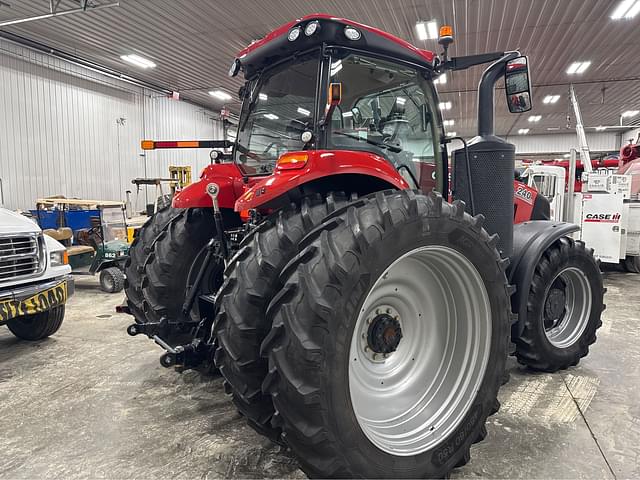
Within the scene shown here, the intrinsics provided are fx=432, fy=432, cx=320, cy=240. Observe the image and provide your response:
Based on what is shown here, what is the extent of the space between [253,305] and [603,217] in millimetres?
7458

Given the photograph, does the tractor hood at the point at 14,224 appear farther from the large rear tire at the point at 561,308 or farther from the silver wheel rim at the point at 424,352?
the large rear tire at the point at 561,308

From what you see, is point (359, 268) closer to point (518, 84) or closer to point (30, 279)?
point (518, 84)

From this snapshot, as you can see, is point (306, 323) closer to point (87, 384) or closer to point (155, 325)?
point (155, 325)

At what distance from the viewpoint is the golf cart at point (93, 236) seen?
261 inches

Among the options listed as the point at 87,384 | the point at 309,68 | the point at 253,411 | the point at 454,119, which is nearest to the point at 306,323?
the point at 253,411

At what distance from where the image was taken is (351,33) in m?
2.31

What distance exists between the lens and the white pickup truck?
3529 millimetres

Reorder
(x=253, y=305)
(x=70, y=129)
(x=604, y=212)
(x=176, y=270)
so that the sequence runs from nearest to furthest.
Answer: (x=253, y=305), (x=176, y=270), (x=604, y=212), (x=70, y=129)

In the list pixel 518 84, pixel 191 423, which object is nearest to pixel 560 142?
pixel 518 84

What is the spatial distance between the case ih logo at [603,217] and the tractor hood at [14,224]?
8.00 meters

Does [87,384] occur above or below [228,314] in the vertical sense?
below

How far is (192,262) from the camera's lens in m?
2.98

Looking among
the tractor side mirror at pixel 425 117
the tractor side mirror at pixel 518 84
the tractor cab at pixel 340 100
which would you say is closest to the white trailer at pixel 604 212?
the tractor side mirror at pixel 518 84

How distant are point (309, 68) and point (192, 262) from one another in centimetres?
149
